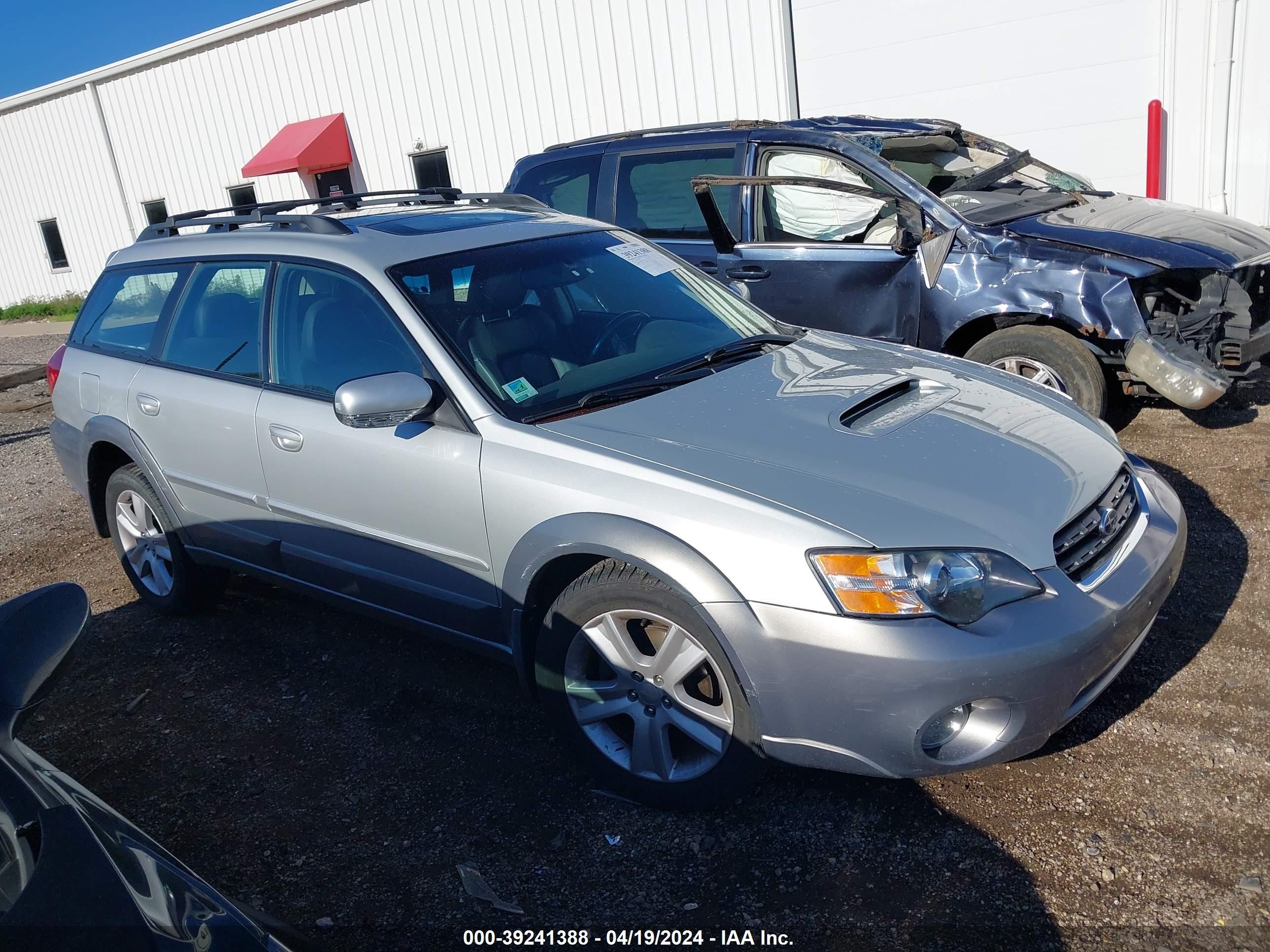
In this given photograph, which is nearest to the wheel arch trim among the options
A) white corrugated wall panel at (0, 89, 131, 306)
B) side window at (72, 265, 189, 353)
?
side window at (72, 265, 189, 353)

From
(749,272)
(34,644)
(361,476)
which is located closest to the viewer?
(34,644)

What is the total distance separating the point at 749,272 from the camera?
570 centimetres

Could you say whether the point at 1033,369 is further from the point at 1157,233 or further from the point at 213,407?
the point at 213,407

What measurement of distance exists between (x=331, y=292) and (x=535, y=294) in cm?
75

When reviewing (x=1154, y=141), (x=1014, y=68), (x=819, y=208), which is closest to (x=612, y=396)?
(x=819, y=208)

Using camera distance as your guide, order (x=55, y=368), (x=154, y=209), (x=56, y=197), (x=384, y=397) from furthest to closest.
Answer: (x=56, y=197) < (x=154, y=209) < (x=55, y=368) < (x=384, y=397)

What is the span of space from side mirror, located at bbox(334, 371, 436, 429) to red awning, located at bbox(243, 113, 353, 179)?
42.5 feet

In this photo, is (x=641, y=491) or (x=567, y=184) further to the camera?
(x=567, y=184)

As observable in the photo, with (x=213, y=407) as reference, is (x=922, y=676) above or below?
below

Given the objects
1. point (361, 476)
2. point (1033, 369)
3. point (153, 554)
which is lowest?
point (153, 554)

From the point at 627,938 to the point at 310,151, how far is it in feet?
47.4

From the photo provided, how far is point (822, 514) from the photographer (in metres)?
2.54

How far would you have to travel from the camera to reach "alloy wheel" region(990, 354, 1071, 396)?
5.13m

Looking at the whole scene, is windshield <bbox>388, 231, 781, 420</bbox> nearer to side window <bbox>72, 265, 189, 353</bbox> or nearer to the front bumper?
the front bumper
